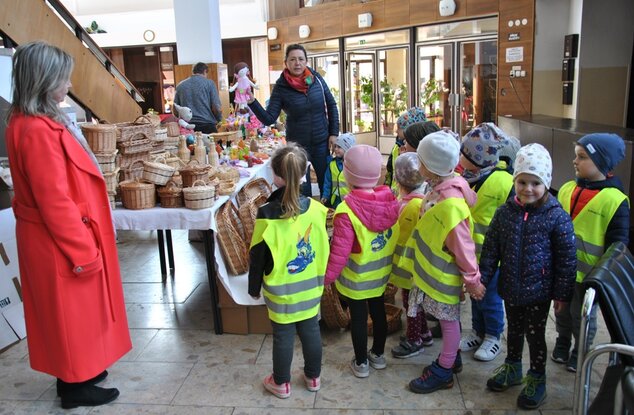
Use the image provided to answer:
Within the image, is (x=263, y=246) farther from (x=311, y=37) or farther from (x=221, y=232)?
(x=311, y=37)

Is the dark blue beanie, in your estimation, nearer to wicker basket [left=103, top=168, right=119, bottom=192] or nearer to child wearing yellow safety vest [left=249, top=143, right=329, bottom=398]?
child wearing yellow safety vest [left=249, top=143, right=329, bottom=398]

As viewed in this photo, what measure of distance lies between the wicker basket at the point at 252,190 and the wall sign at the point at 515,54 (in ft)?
20.9

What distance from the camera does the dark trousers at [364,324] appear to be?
8.57 feet

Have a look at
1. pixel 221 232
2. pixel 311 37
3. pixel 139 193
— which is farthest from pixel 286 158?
pixel 311 37

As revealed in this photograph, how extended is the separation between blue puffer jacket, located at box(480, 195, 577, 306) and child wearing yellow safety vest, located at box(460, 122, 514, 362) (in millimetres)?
347

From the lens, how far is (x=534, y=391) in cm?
237

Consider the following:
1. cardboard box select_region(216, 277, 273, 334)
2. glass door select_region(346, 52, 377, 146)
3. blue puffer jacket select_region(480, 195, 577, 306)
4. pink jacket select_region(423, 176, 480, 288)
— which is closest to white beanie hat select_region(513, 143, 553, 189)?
blue puffer jacket select_region(480, 195, 577, 306)

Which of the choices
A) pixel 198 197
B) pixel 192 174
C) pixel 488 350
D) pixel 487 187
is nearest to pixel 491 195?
pixel 487 187

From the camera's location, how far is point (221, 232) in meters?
3.11

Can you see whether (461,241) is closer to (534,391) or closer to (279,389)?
(534,391)

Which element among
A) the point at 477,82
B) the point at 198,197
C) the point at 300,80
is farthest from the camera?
the point at 477,82

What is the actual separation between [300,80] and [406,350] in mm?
2478

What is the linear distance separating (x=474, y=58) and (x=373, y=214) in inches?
319

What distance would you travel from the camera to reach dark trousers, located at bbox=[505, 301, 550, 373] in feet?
7.59
